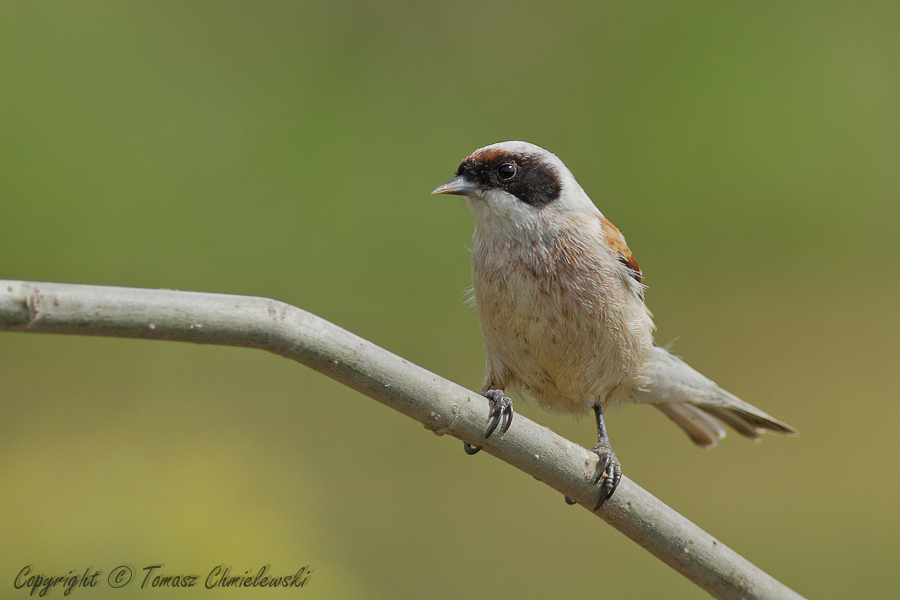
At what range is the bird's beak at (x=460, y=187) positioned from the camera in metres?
2.66

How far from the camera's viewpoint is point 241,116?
4.63m

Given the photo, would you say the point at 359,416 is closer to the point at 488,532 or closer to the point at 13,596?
the point at 488,532

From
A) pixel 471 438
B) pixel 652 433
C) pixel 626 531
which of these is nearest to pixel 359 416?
pixel 652 433

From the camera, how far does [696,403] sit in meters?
3.31

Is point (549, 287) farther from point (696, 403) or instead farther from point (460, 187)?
point (696, 403)

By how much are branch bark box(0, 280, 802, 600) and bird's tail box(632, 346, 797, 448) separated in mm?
984

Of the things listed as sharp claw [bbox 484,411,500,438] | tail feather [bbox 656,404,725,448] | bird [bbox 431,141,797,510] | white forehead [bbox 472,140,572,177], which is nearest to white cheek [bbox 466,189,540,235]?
bird [bbox 431,141,797,510]

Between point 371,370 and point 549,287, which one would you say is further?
point 549,287

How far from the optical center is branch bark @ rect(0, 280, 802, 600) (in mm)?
1217

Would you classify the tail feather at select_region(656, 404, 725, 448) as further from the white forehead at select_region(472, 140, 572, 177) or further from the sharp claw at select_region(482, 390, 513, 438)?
the sharp claw at select_region(482, 390, 513, 438)

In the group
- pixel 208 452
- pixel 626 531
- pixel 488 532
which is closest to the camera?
pixel 626 531

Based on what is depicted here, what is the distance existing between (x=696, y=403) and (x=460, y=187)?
4.55 ft

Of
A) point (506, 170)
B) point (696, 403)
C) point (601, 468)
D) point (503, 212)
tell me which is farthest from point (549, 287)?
point (696, 403)

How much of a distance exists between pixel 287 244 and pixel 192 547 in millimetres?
1798
